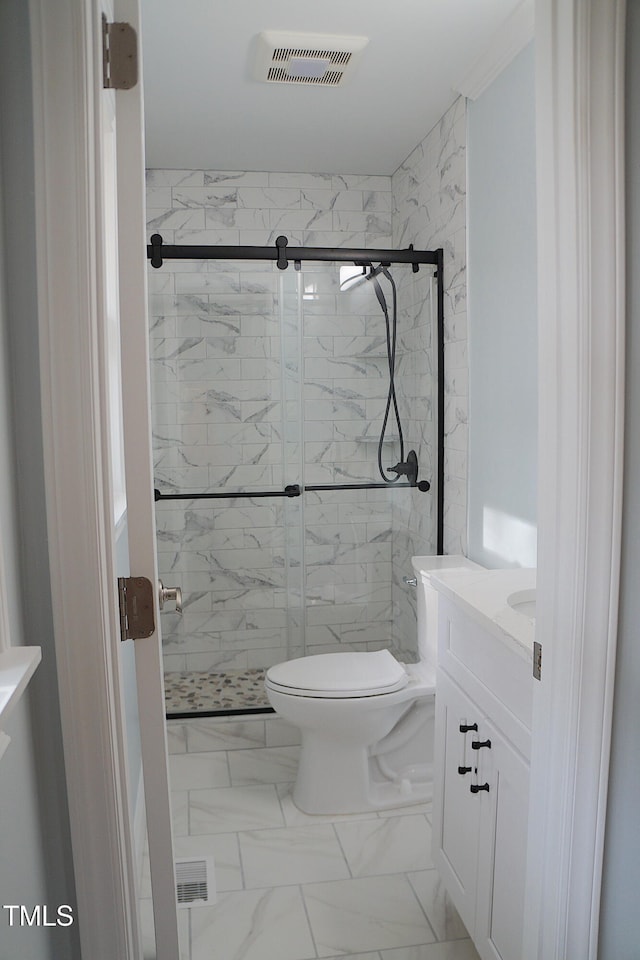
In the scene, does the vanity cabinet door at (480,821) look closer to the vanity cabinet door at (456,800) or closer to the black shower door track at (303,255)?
the vanity cabinet door at (456,800)

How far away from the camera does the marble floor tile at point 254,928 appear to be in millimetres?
1803

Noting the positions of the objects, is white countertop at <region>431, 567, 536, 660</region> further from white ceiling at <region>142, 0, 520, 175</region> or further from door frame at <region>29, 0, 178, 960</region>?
white ceiling at <region>142, 0, 520, 175</region>

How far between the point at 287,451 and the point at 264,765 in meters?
1.22

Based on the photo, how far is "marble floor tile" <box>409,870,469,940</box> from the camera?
1873 mm

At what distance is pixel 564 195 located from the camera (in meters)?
1.07

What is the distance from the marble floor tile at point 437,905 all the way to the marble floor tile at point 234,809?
509mm

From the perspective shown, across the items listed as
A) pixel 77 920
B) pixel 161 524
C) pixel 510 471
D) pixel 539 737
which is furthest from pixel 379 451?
pixel 77 920

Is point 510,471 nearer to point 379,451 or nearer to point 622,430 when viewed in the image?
point 379,451

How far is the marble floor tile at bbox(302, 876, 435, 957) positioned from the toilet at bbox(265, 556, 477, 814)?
380 millimetres

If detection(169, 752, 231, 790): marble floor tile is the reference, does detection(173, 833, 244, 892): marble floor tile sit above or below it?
above

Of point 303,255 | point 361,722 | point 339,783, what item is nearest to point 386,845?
point 339,783

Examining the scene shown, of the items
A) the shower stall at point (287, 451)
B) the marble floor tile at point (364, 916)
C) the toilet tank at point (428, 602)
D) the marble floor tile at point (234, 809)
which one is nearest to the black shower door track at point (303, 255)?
the shower stall at point (287, 451)

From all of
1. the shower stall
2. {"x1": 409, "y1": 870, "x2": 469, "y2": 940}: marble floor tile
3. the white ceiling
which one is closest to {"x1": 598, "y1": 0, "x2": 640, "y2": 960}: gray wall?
{"x1": 409, "y1": 870, "x2": 469, "y2": 940}: marble floor tile

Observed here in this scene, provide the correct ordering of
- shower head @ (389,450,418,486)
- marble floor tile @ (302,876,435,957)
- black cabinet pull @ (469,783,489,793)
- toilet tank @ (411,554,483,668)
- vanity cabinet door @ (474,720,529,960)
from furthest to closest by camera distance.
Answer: shower head @ (389,450,418,486) → toilet tank @ (411,554,483,668) → marble floor tile @ (302,876,435,957) → black cabinet pull @ (469,783,489,793) → vanity cabinet door @ (474,720,529,960)
